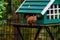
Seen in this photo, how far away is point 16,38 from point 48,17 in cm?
96

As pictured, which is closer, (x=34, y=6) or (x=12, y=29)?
(x=34, y=6)

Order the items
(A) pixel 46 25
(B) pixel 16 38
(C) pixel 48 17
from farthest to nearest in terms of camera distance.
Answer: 1. (B) pixel 16 38
2. (C) pixel 48 17
3. (A) pixel 46 25

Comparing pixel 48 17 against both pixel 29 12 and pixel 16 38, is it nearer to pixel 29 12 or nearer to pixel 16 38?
pixel 29 12

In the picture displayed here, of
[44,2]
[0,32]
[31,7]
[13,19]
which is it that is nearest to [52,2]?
[44,2]

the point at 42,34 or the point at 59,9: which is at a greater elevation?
the point at 59,9

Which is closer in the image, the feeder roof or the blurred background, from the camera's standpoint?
the feeder roof

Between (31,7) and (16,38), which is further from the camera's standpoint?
(16,38)

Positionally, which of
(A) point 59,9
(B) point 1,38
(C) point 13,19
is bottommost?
(B) point 1,38

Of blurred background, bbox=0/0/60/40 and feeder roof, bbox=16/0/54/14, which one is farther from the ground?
feeder roof, bbox=16/0/54/14

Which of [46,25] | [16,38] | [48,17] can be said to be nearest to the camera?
[46,25]

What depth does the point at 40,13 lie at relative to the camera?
2.49 metres

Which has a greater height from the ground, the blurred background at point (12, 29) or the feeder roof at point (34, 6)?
the feeder roof at point (34, 6)

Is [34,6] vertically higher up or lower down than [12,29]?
higher up

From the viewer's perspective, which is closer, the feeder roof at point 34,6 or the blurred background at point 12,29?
the feeder roof at point 34,6
